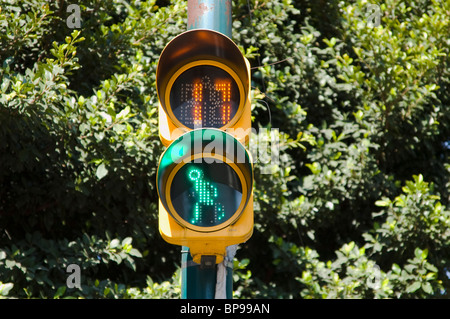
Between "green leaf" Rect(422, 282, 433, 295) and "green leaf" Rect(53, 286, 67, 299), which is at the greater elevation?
"green leaf" Rect(53, 286, 67, 299)

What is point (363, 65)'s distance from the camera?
726 centimetres

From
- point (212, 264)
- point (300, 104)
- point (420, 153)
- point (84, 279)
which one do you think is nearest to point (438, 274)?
point (420, 153)

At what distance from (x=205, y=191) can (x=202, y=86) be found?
0.61 metres

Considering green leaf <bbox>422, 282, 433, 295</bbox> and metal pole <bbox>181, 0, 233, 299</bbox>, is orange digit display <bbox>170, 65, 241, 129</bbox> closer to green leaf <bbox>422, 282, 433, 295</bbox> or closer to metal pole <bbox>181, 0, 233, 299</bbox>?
metal pole <bbox>181, 0, 233, 299</bbox>

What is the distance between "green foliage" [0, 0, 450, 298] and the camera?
5.64 metres

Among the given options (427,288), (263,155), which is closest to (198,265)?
(263,155)

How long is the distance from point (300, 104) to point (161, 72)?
13.1ft

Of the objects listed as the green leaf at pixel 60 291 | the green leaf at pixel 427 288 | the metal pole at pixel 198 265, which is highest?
the metal pole at pixel 198 265

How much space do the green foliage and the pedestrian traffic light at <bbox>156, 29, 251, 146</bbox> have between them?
7.21 feet

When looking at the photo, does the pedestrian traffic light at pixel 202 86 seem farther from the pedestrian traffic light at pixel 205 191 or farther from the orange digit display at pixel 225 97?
the pedestrian traffic light at pixel 205 191

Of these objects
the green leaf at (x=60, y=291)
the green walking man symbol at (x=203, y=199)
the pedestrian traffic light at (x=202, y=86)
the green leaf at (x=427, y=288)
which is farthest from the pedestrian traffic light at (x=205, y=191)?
the green leaf at (x=427, y=288)

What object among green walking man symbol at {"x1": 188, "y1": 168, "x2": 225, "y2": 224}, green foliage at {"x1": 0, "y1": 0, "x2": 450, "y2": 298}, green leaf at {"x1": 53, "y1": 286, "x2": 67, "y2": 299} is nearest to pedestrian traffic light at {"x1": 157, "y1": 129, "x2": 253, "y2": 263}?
green walking man symbol at {"x1": 188, "y1": 168, "x2": 225, "y2": 224}

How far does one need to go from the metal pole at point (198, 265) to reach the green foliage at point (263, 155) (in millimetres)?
2191

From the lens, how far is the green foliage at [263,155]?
5.64 m
